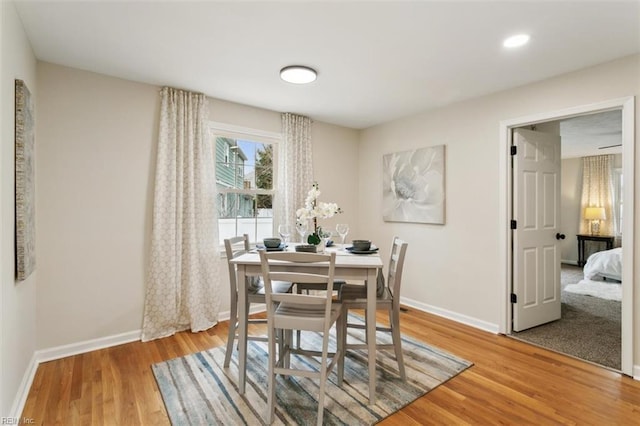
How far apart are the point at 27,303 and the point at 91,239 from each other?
700 millimetres

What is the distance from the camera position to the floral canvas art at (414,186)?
385 cm

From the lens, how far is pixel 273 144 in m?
4.13

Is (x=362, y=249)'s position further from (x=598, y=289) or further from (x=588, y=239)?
(x=588, y=239)

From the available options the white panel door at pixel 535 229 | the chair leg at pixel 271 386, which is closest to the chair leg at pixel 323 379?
the chair leg at pixel 271 386

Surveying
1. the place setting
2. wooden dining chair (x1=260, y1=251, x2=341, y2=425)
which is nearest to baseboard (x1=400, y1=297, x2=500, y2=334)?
the place setting

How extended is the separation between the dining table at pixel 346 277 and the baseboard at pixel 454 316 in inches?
75.6

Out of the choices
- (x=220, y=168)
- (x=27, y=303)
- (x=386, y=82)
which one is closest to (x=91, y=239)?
(x=27, y=303)

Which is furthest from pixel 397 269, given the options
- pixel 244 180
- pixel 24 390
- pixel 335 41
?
pixel 24 390

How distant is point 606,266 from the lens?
202 inches

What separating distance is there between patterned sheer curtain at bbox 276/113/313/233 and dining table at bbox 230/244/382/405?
69.8 inches

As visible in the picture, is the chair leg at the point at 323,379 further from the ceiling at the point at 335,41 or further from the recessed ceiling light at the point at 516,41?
the recessed ceiling light at the point at 516,41

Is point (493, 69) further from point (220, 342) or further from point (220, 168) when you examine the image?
point (220, 342)

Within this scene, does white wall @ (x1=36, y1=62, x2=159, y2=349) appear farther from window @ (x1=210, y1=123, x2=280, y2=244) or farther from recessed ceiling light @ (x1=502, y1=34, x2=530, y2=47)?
recessed ceiling light @ (x1=502, y1=34, x2=530, y2=47)

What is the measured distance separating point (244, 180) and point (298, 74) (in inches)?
62.5
